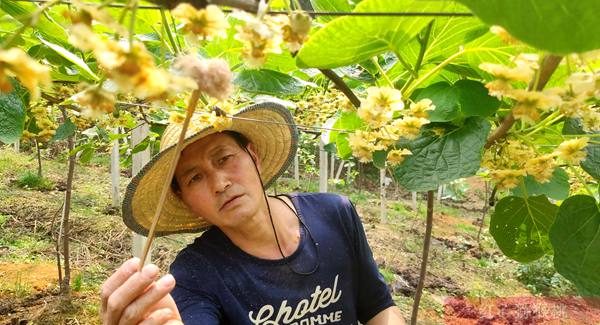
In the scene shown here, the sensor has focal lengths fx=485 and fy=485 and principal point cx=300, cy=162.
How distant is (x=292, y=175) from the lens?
1291 cm

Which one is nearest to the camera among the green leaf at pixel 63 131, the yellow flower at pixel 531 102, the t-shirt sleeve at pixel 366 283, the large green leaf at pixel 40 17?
the yellow flower at pixel 531 102

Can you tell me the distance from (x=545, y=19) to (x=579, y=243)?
47 centimetres

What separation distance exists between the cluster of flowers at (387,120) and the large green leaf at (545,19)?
0.24m

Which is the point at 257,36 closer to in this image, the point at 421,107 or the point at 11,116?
the point at 421,107

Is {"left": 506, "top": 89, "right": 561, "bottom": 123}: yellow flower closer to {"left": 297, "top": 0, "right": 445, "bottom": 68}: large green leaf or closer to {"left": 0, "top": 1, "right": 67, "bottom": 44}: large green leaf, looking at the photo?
{"left": 297, "top": 0, "right": 445, "bottom": 68}: large green leaf

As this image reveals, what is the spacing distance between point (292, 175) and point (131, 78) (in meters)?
12.6

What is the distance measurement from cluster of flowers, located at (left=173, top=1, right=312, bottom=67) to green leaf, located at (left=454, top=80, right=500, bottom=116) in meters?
0.33

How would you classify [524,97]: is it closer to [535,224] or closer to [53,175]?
[535,224]

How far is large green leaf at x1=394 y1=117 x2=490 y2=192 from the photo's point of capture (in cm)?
61

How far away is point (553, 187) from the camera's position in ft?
3.45

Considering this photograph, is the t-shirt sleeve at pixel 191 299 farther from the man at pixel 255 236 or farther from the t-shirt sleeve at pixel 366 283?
the t-shirt sleeve at pixel 366 283

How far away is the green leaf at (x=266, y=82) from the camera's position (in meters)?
0.82

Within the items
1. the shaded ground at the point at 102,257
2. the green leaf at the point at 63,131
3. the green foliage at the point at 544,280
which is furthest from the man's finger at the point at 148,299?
the green foliage at the point at 544,280

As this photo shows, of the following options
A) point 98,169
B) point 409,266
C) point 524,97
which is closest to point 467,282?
point 409,266
